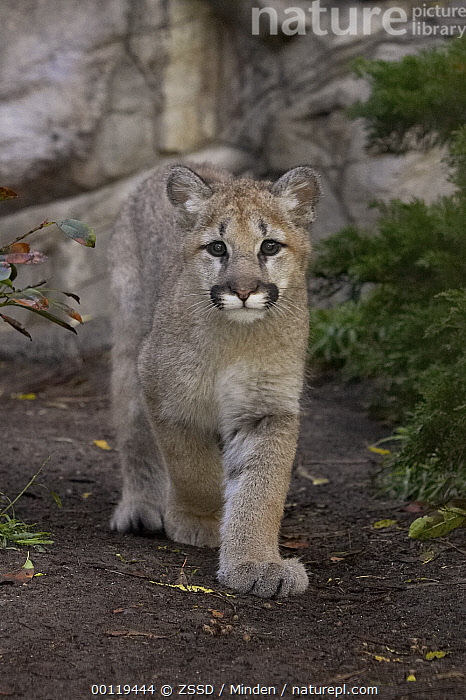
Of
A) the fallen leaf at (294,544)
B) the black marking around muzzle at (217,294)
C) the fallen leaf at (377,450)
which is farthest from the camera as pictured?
the fallen leaf at (377,450)

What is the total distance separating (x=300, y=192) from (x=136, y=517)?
199 centimetres

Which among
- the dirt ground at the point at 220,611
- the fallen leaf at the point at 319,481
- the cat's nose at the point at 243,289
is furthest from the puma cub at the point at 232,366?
the fallen leaf at the point at 319,481

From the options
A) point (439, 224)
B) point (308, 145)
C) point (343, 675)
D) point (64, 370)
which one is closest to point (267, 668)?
point (343, 675)

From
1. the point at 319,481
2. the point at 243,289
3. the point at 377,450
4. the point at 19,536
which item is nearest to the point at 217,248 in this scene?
the point at 243,289

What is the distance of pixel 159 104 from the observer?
37.0 feet

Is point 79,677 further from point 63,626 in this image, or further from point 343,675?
point 343,675

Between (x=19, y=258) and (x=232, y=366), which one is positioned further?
(x=232, y=366)

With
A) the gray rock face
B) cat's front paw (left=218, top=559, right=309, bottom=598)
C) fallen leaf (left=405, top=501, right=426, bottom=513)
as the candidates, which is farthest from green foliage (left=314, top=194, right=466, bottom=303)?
the gray rock face

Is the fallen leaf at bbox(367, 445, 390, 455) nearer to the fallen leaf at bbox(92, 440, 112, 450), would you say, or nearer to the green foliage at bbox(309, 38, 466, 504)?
the green foliage at bbox(309, 38, 466, 504)

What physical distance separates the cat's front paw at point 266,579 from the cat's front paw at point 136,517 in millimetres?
1066

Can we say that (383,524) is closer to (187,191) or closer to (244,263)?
(244,263)

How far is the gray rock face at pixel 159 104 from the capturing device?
1054 centimetres

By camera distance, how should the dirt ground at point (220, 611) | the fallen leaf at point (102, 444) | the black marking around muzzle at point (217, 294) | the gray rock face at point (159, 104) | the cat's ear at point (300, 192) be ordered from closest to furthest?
the dirt ground at point (220, 611) → the black marking around muzzle at point (217, 294) → the cat's ear at point (300, 192) → the fallen leaf at point (102, 444) → the gray rock face at point (159, 104)

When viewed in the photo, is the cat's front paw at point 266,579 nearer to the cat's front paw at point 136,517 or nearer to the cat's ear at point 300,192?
the cat's front paw at point 136,517
